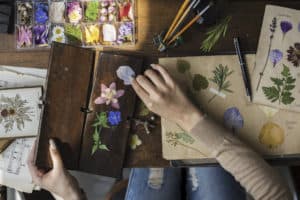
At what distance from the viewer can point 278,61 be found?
0.89 metres

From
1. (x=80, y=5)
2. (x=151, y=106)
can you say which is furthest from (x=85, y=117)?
(x=80, y=5)

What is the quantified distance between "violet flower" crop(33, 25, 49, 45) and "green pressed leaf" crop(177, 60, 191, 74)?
33 cm

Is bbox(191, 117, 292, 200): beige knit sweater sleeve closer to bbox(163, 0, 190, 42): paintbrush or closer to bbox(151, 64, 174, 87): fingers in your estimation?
bbox(151, 64, 174, 87): fingers

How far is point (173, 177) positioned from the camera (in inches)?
44.5

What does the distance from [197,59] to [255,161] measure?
271 mm

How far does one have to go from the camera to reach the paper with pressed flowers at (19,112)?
3.05 ft

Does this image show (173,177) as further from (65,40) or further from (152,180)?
(65,40)

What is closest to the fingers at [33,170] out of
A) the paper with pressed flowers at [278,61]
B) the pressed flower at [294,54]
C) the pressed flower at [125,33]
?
→ the pressed flower at [125,33]

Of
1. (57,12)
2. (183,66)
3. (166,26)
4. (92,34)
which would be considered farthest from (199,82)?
(57,12)

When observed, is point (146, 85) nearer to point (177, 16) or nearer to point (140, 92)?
point (140, 92)

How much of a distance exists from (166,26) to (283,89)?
12.4 inches

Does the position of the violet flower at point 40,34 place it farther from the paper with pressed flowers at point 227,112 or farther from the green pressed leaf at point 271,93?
the green pressed leaf at point 271,93

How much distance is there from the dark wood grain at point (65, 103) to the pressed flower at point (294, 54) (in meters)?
0.48

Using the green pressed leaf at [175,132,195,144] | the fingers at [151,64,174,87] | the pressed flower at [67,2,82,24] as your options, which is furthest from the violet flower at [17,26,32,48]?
the green pressed leaf at [175,132,195,144]
